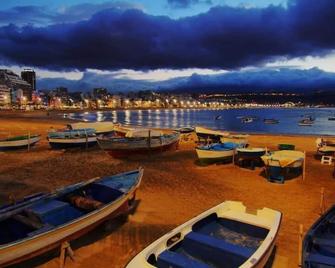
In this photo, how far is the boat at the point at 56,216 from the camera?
8234 millimetres

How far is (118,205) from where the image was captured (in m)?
11.1

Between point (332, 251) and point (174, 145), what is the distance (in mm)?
21805

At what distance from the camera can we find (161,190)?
645 inches

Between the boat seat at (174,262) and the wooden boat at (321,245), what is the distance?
87.2 inches

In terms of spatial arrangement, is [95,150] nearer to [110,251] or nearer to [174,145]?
[174,145]

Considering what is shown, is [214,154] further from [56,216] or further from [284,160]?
[56,216]

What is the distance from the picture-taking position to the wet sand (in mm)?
10423

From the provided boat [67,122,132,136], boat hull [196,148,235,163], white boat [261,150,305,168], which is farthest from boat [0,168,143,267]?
boat [67,122,132,136]

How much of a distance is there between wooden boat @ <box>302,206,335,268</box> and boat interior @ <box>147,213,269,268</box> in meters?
1.11

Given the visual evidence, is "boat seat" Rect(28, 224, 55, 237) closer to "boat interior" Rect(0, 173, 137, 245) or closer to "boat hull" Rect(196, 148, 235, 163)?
"boat interior" Rect(0, 173, 137, 245)

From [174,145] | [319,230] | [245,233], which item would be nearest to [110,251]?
[245,233]

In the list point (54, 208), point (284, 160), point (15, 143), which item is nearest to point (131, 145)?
point (15, 143)

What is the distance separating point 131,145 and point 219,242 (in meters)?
17.6

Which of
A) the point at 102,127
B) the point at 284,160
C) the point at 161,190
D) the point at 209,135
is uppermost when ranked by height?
the point at 102,127
